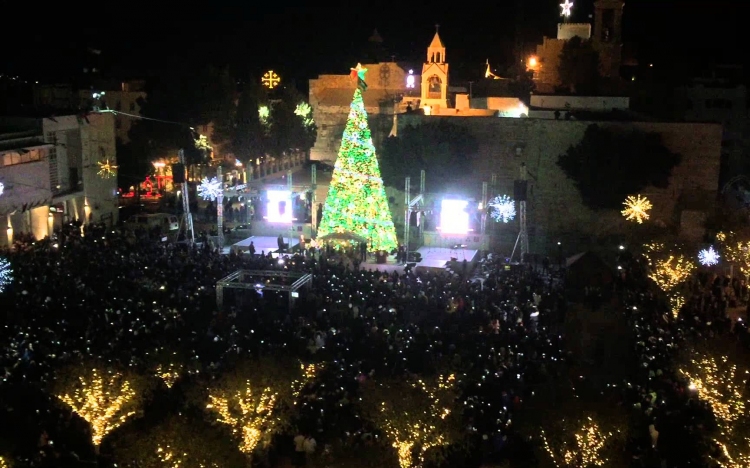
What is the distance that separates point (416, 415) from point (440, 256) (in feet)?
44.3

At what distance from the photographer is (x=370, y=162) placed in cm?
2433

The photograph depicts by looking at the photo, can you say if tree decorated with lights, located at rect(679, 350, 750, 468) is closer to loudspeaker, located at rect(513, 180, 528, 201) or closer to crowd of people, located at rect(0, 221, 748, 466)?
crowd of people, located at rect(0, 221, 748, 466)

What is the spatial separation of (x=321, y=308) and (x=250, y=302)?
1607 mm

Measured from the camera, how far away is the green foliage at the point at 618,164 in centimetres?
2656

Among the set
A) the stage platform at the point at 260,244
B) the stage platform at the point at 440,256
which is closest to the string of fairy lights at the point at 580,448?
the stage platform at the point at 440,256

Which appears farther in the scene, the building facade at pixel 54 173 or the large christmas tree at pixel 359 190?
the building facade at pixel 54 173

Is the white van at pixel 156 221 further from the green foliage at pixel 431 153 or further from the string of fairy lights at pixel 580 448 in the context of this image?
the string of fairy lights at pixel 580 448

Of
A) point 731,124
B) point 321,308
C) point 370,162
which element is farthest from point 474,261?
point 731,124

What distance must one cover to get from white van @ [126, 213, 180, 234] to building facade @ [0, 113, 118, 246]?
2.16 m

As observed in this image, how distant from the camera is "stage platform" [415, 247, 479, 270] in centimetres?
2330

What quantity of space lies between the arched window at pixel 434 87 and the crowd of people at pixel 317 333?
18046mm

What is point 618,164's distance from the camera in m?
26.5

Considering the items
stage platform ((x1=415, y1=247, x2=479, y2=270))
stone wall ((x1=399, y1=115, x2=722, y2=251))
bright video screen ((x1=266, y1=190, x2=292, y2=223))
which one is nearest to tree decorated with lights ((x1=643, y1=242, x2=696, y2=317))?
stage platform ((x1=415, y1=247, x2=479, y2=270))

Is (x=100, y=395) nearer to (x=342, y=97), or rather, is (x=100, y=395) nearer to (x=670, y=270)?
(x=670, y=270)
